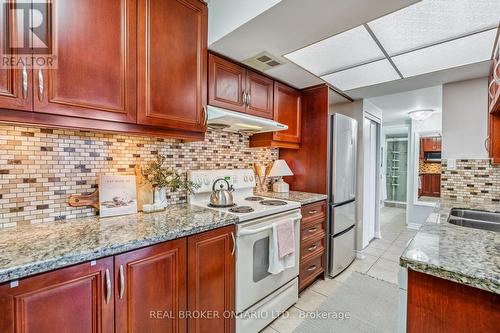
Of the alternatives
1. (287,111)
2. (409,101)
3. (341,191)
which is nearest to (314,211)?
(341,191)

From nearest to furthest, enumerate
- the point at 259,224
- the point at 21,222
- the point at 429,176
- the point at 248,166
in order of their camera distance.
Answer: the point at 21,222 < the point at 259,224 < the point at 248,166 < the point at 429,176

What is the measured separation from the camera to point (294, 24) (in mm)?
1417

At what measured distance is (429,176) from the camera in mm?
5238

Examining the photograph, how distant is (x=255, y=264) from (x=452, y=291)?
1.17 metres

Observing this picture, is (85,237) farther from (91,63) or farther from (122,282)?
(91,63)

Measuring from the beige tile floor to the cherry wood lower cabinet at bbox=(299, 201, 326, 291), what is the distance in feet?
0.40

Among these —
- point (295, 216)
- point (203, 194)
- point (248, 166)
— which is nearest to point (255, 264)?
point (295, 216)

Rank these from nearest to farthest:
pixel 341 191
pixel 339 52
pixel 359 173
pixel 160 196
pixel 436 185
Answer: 1. pixel 160 196
2. pixel 339 52
3. pixel 341 191
4. pixel 359 173
5. pixel 436 185

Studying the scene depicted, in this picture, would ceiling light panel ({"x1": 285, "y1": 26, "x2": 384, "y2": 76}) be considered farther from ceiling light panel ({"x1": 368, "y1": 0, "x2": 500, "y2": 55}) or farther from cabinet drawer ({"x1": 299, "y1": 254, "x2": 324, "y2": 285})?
cabinet drawer ({"x1": 299, "y1": 254, "x2": 324, "y2": 285})

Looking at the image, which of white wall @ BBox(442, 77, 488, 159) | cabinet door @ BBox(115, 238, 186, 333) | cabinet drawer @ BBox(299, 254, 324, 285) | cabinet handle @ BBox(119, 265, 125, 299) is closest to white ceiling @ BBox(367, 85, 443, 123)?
white wall @ BBox(442, 77, 488, 159)

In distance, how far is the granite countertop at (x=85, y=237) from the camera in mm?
828

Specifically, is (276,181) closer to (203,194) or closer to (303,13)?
(203,194)

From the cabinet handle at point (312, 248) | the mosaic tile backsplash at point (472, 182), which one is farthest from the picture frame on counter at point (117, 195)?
the mosaic tile backsplash at point (472, 182)

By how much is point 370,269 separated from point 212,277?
229 cm
